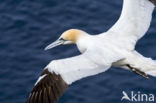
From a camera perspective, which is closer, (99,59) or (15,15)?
(99,59)

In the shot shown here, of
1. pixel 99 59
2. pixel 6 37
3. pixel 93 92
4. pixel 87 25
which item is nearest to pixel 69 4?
pixel 87 25

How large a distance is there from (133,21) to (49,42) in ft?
12.9

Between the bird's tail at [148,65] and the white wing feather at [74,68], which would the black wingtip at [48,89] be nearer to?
the white wing feather at [74,68]

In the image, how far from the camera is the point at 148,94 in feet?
55.2

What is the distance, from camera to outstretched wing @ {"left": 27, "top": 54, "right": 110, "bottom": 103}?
13.6 m

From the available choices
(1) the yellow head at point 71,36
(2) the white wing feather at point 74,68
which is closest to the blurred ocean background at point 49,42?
(1) the yellow head at point 71,36

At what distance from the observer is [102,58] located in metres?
14.0

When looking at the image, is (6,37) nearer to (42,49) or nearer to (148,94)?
(42,49)

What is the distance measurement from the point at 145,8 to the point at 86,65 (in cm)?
239

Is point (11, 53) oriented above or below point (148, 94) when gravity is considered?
above

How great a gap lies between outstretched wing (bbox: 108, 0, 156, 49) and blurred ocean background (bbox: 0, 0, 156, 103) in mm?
2320

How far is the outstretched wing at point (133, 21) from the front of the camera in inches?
594

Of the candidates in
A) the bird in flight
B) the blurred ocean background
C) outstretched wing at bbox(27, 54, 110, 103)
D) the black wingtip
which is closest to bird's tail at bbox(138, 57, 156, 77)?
the bird in flight

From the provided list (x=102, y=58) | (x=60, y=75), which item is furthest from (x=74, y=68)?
(x=102, y=58)
